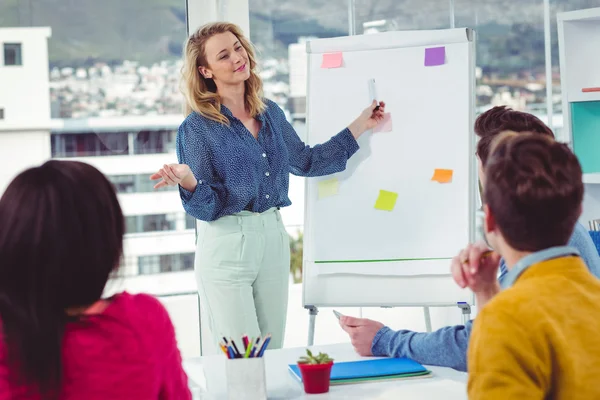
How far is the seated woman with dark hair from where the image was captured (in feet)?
3.80

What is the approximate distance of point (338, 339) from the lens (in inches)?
175

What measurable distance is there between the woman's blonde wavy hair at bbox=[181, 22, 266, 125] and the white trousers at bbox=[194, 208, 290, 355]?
0.42 metres

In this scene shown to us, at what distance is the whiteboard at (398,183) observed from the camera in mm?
3105

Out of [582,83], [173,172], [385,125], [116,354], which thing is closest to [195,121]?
[173,172]

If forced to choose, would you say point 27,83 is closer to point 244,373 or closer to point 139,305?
point 244,373

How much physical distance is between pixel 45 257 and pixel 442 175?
2.18 metres

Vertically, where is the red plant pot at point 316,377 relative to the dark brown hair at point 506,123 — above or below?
below

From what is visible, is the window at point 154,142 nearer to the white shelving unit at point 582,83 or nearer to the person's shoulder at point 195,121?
the person's shoulder at point 195,121

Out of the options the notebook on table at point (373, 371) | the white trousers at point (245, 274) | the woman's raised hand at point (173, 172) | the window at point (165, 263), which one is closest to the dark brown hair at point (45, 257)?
the notebook on table at point (373, 371)

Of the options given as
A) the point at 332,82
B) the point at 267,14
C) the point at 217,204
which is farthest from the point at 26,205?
the point at 267,14

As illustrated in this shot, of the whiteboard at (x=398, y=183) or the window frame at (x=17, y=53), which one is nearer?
the whiteboard at (x=398, y=183)

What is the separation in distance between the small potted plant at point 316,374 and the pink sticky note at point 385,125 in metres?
1.61

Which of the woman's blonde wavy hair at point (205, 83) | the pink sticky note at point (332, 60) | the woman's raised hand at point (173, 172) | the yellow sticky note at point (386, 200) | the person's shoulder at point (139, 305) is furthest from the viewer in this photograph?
the pink sticky note at point (332, 60)

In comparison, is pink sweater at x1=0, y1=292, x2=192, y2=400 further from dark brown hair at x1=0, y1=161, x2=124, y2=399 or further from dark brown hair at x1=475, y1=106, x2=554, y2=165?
dark brown hair at x1=475, y1=106, x2=554, y2=165
